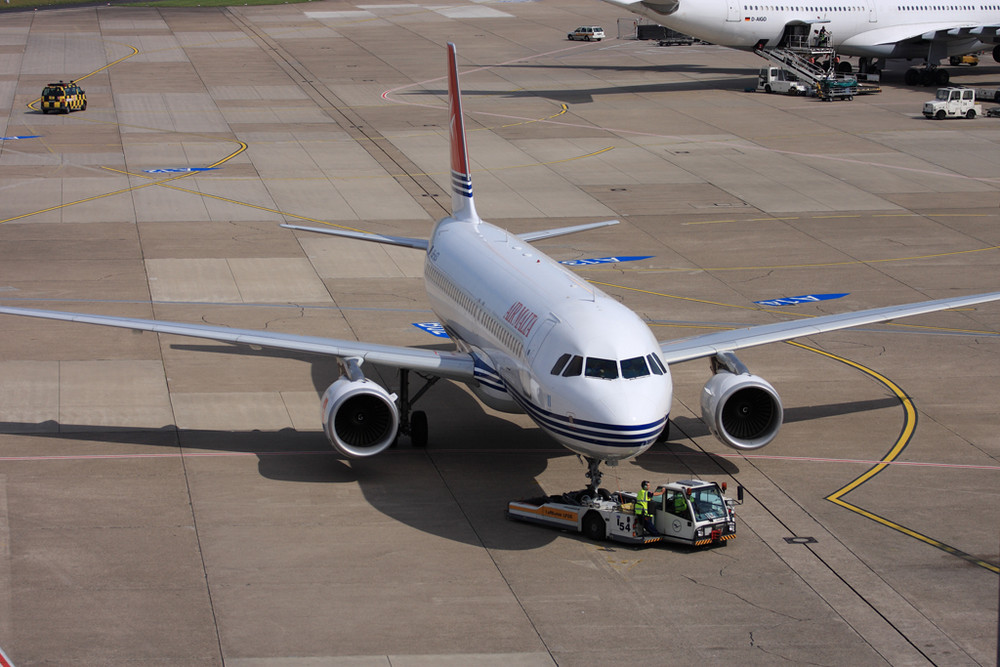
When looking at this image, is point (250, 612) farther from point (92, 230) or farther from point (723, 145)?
point (723, 145)

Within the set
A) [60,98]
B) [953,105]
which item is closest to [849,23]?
[953,105]

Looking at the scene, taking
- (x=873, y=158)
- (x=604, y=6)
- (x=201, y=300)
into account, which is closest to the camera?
(x=201, y=300)

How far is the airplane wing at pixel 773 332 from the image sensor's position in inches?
1127

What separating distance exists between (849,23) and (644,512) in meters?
67.7

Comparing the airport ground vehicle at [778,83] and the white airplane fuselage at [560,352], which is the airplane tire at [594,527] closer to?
the white airplane fuselage at [560,352]

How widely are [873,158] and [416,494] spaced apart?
144 feet

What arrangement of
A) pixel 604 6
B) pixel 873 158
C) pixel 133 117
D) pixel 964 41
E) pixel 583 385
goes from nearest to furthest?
pixel 583 385, pixel 873 158, pixel 133 117, pixel 964 41, pixel 604 6

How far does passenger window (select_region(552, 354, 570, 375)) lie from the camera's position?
24.3 m

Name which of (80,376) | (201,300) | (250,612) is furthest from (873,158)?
(250,612)

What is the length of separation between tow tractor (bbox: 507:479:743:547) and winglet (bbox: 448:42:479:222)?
12202 millimetres

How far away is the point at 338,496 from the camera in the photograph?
2639 centimetres

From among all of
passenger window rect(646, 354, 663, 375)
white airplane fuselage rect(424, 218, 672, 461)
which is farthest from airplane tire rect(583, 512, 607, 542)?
passenger window rect(646, 354, 663, 375)

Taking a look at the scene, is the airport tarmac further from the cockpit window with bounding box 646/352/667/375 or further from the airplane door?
the airplane door

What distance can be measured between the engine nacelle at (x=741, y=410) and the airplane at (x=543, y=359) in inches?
1.1
